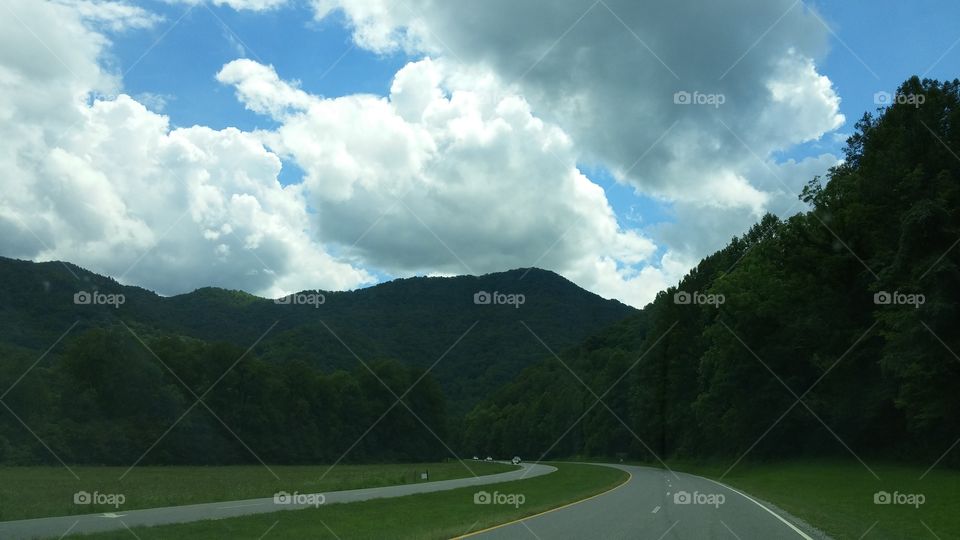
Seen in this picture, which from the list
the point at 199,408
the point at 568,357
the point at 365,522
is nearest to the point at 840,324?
the point at 365,522

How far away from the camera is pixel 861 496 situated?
104 ft

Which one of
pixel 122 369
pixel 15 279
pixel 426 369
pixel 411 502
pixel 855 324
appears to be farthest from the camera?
pixel 426 369

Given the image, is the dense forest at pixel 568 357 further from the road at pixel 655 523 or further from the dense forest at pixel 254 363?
the road at pixel 655 523

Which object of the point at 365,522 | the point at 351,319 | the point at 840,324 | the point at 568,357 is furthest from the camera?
the point at 568,357

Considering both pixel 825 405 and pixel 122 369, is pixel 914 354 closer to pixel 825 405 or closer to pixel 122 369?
pixel 825 405

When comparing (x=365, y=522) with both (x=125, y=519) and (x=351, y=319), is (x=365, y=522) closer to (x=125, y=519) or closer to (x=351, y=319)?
(x=125, y=519)

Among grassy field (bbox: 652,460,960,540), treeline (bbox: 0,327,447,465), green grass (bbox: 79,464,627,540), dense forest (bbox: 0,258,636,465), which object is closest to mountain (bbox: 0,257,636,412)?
dense forest (bbox: 0,258,636,465)

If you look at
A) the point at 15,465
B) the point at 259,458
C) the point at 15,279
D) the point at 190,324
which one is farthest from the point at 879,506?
the point at 190,324

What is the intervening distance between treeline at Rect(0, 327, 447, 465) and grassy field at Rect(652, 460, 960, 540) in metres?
61.0

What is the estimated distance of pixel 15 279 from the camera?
7731 cm

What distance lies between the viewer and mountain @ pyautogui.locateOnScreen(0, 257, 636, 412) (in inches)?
3135

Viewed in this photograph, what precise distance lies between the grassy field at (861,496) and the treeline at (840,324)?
3.03 m

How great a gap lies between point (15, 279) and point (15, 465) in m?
21.1

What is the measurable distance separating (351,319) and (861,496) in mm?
90104
